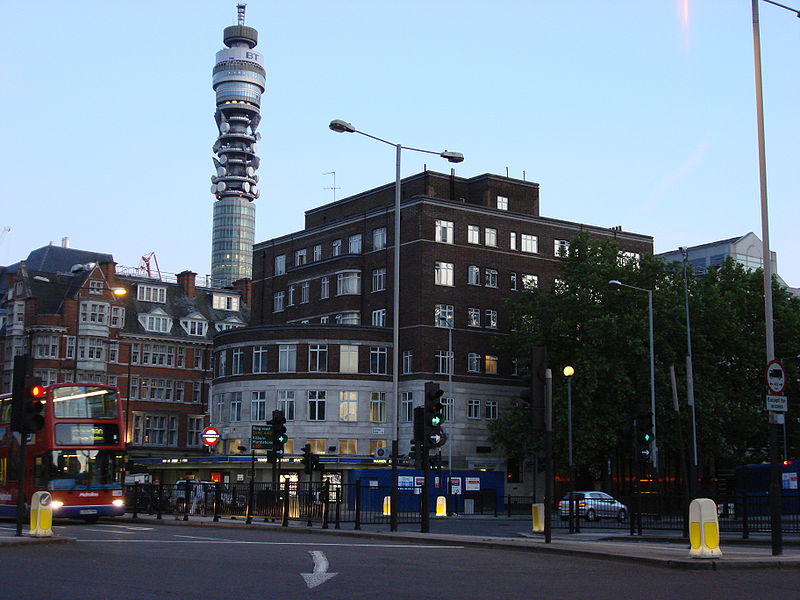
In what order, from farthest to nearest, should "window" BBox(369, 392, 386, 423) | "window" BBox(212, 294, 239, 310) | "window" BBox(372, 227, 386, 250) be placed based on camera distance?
"window" BBox(212, 294, 239, 310) → "window" BBox(372, 227, 386, 250) → "window" BBox(369, 392, 386, 423)

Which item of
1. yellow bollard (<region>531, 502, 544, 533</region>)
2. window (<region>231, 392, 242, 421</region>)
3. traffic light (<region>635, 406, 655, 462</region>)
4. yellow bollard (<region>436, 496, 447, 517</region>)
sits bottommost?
yellow bollard (<region>436, 496, 447, 517</region>)

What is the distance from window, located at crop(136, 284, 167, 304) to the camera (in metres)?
98.4

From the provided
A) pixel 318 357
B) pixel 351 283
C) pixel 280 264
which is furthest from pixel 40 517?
pixel 280 264

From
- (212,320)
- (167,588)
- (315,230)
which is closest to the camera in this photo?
(167,588)

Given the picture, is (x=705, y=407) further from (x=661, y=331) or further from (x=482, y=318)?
(x=482, y=318)

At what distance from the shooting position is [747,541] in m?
25.3

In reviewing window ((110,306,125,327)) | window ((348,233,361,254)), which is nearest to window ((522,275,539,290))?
window ((348,233,361,254))

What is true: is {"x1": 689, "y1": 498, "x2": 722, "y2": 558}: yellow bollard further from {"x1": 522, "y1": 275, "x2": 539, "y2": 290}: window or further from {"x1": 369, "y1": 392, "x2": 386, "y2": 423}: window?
{"x1": 522, "y1": 275, "x2": 539, "y2": 290}: window

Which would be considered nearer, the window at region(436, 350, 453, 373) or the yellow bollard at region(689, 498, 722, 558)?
the yellow bollard at region(689, 498, 722, 558)

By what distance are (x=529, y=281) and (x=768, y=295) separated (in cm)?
5263

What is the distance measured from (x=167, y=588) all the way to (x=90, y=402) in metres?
22.3

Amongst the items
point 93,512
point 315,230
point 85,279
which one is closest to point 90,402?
point 93,512

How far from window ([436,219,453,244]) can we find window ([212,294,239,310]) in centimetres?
3996

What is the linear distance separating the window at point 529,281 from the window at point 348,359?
11762mm
